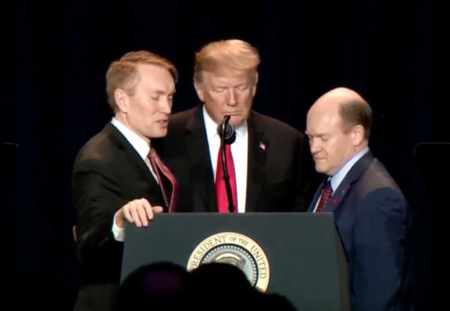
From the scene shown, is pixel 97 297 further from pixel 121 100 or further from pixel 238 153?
pixel 238 153

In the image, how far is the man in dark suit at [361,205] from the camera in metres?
3.48

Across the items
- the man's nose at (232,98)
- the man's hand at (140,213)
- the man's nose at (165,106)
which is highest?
the man's nose at (165,106)

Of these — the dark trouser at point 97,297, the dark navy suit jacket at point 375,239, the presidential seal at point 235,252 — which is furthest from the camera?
the dark trouser at point 97,297

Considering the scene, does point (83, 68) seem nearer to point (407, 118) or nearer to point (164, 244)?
point (407, 118)

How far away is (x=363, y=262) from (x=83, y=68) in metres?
2.35

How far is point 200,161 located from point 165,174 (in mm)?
372

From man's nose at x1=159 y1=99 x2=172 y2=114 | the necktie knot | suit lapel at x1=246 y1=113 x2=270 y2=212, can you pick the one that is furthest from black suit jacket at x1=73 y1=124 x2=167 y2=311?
suit lapel at x1=246 y1=113 x2=270 y2=212

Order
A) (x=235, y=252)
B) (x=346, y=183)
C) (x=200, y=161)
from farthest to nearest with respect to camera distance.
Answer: (x=200, y=161) → (x=346, y=183) → (x=235, y=252)

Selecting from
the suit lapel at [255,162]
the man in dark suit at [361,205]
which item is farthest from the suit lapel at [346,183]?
the suit lapel at [255,162]

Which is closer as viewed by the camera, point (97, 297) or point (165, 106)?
point (97, 297)

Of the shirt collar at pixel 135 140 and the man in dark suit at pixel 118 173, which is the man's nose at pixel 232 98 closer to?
the man in dark suit at pixel 118 173

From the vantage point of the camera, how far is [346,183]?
12.3 feet

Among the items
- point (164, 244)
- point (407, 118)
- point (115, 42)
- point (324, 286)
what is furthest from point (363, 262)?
point (115, 42)

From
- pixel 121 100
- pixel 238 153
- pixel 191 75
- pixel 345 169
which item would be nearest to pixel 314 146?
pixel 345 169
